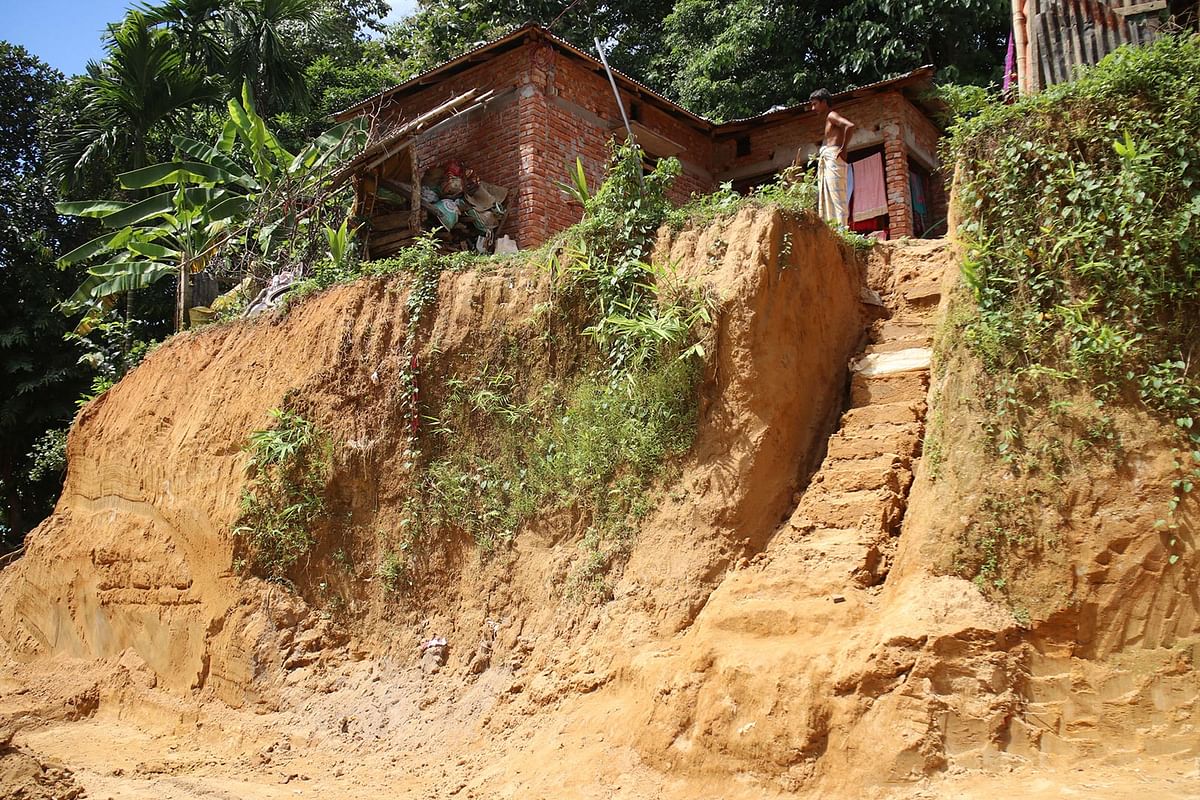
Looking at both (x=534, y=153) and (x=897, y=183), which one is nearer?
(x=534, y=153)

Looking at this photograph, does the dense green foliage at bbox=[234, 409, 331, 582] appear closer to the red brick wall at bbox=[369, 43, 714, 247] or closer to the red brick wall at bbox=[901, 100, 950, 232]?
the red brick wall at bbox=[369, 43, 714, 247]

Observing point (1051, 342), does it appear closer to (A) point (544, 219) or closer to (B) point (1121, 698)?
(B) point (1121, 698)

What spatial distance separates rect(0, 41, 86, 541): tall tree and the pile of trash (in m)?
8.40

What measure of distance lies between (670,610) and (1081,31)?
5112mm

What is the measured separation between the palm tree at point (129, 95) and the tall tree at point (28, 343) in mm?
2111

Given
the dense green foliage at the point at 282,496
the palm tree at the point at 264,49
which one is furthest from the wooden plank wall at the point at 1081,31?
the palm tree at the point at 264,49

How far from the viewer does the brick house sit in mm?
12094

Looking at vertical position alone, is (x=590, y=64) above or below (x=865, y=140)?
above

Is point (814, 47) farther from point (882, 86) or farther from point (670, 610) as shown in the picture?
point (670, 610)

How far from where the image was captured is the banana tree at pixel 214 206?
468 inches

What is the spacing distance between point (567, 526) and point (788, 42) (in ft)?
36.0

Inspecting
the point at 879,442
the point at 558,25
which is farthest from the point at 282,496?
the point at 558,25

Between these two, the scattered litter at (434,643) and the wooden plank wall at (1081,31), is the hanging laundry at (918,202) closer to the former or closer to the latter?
the wooden plank wall at (1081,31)

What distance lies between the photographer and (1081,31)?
24.5 feet
